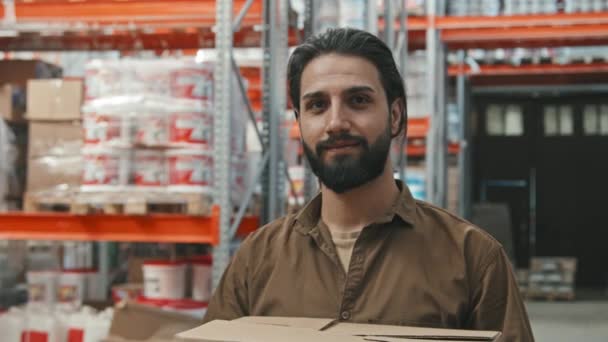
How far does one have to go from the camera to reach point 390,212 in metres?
2.41

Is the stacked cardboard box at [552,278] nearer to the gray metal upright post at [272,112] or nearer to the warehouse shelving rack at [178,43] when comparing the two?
the warehouse shelving rack at [178,43]

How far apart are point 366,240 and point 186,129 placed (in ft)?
7.55

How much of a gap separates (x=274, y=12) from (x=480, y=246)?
301 centimetres

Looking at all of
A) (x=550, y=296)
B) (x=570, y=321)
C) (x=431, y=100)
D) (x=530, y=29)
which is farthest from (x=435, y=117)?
(x=550, y=296)

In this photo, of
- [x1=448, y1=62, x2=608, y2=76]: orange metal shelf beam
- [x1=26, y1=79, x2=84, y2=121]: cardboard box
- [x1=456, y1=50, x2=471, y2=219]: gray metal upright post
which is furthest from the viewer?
[x1=448, y1=62, x2=608, y2=76]: orange metal shelf beam

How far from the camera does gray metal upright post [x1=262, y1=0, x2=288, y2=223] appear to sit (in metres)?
5.04

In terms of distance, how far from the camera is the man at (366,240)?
2293 millimetres

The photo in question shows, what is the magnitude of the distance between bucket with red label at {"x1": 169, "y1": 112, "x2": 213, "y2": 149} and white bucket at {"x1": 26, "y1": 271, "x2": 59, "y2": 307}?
136 centimetres

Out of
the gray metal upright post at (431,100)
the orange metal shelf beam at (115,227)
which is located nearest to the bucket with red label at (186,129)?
the orange metal shelf beam at (115,227)

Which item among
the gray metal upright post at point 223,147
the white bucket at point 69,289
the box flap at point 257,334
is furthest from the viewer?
the white bucket at point 69,289

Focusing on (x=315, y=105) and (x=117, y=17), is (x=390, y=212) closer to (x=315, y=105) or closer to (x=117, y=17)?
(x=315, y=105)

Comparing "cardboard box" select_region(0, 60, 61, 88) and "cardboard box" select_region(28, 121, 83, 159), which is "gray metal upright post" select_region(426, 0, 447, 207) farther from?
"cardboard box" select_region(28, 121, 83, 159)

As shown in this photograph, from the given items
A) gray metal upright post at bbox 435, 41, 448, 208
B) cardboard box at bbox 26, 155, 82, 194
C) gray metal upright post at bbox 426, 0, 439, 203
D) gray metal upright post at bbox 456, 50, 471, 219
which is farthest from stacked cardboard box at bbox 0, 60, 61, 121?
gray metal upright post at bbox 456, 50, 471, 219

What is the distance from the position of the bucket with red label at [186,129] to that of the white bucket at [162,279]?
0.69 metres
